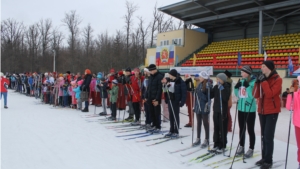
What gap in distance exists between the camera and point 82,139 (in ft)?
21.3

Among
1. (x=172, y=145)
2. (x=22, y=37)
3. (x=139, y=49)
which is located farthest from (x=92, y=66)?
(x=172, y=145)

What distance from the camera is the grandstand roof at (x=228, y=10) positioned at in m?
17.7

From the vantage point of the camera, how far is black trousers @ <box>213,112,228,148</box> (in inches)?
209

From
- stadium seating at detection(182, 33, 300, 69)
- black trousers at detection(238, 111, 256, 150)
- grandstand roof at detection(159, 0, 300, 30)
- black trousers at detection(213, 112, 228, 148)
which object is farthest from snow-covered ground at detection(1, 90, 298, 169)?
grandstand roof at detection(159, 0, 300, 30)

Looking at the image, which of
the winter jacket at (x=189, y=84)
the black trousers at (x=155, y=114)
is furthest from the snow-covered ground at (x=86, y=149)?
the winter jacket at (x=189, y=84)

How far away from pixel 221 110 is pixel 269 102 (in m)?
1.08

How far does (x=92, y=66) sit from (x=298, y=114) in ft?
143

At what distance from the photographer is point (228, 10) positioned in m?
20.4

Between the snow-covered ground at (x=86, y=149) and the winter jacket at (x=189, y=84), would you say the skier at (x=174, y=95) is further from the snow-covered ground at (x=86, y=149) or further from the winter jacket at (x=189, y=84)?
the winter jacket at (x=189, y=84)

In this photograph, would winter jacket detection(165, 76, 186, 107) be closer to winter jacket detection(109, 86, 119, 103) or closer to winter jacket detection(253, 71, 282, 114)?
winter jacket detection(253, 71, 282, 114)

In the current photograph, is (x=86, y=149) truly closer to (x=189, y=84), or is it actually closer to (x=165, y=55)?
(x=189, y=84)

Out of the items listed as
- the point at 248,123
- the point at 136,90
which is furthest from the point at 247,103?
the point at 136,90

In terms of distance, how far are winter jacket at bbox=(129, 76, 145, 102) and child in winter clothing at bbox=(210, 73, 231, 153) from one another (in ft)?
11.0

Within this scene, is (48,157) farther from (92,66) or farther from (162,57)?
(92,66)
